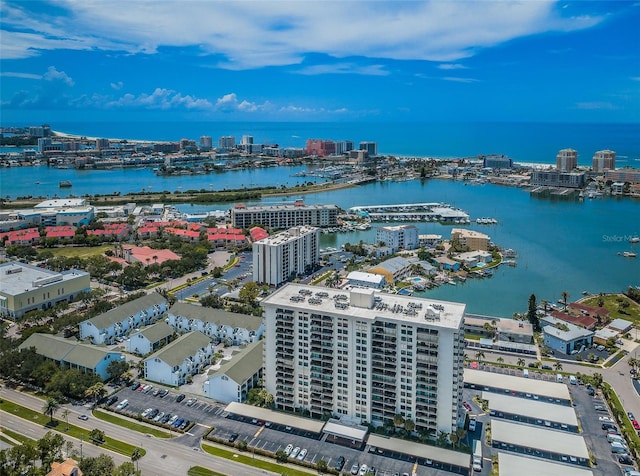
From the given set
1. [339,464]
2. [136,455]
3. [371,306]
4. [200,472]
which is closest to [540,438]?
[339,464]

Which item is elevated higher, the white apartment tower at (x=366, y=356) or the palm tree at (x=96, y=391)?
the white apartment tower at (x=366, y=356)

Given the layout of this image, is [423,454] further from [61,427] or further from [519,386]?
[61,427]

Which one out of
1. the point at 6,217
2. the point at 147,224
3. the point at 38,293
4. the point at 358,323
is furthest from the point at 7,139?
the point at 358,323

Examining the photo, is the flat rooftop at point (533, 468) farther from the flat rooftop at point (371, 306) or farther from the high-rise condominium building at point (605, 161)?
the high-rise condominium building at point (605, 161)

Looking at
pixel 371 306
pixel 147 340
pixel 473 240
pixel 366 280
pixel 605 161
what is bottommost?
pixel 147 340

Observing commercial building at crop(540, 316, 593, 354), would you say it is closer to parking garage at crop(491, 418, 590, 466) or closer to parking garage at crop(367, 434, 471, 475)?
parking garage at crop(491, 418, 590, 466)

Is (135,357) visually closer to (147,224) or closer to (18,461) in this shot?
(18,461)

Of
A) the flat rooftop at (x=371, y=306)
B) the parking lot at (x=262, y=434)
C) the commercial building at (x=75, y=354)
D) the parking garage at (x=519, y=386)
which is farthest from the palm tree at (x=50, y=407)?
the parking garage at (x=519, y=386)
